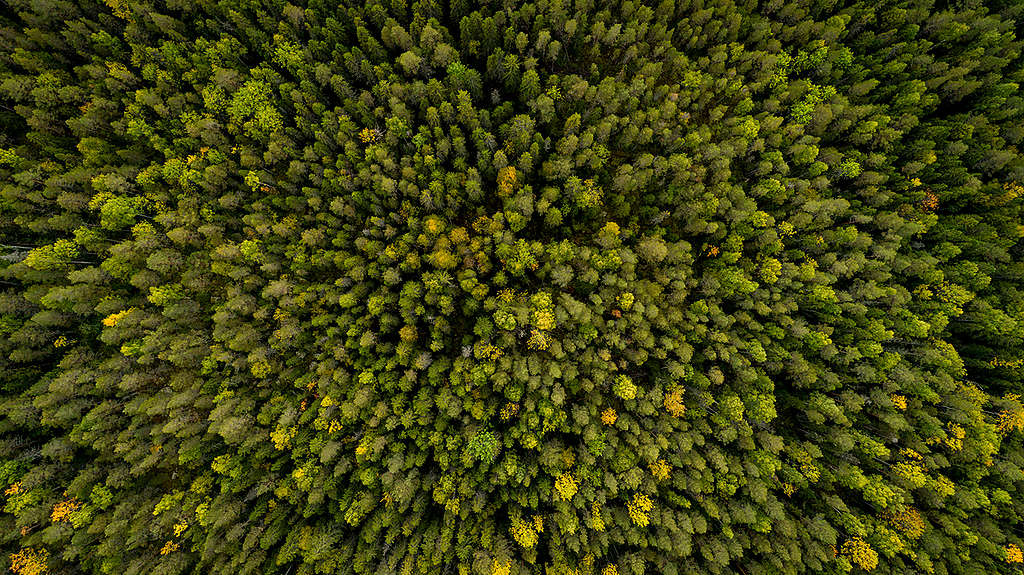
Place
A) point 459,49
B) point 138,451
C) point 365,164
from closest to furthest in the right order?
point 138,451 < point 365,164 < point 459,49

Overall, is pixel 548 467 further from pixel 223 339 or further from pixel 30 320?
pixel 30 320

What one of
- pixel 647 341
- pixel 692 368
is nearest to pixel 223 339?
pixel 647 341

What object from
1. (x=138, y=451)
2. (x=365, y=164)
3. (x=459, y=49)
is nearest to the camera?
(x=138, y=451)

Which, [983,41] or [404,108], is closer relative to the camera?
[404,108]

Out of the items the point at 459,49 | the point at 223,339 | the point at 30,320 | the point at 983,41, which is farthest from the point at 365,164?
→ the point at 983,41

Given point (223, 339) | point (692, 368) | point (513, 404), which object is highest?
point (223, 339)

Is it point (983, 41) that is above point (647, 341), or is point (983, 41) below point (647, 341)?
above
